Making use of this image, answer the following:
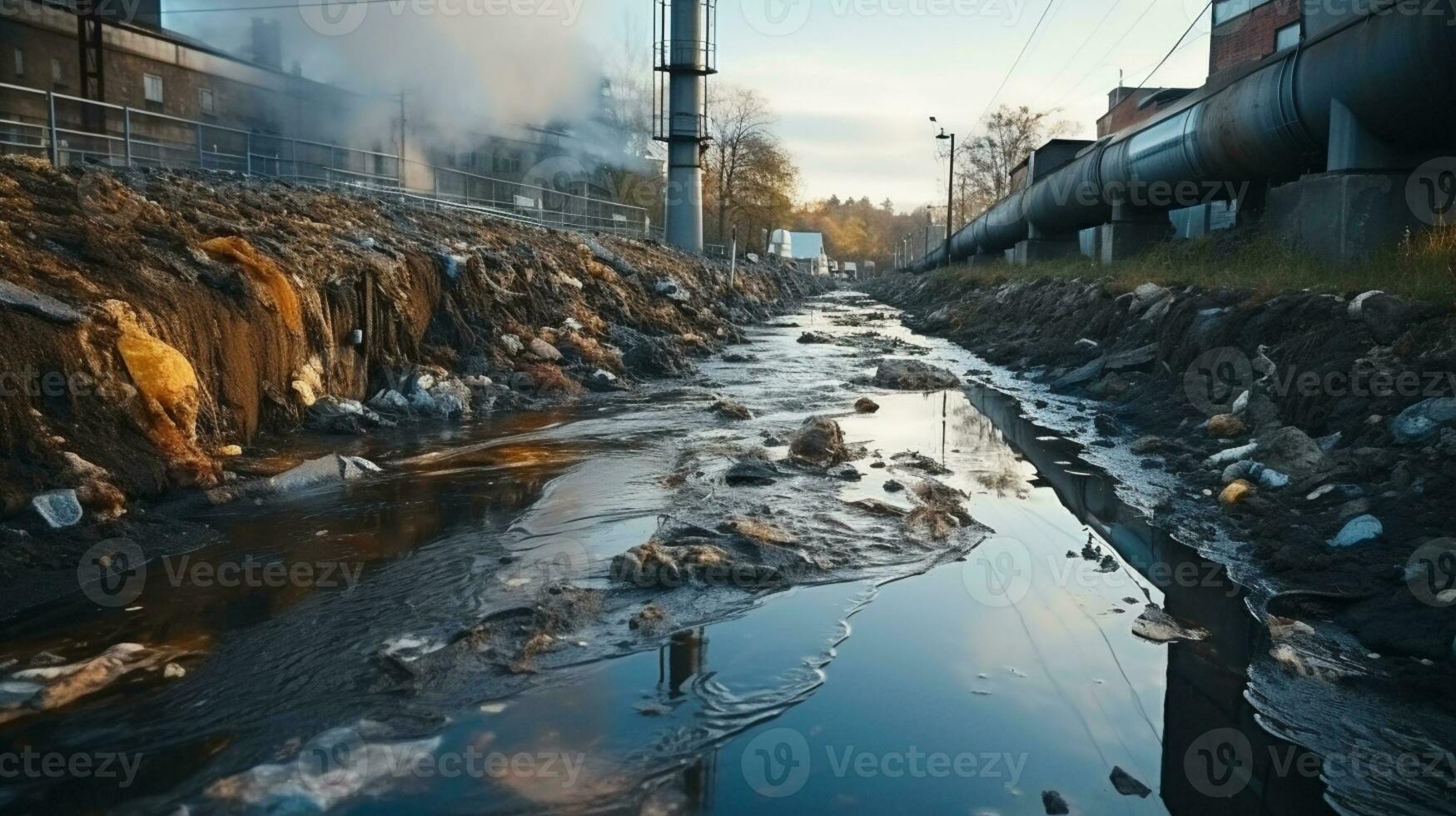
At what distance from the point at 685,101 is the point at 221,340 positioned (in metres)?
25.5

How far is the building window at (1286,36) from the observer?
1105 inches

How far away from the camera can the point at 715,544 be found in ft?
18.7

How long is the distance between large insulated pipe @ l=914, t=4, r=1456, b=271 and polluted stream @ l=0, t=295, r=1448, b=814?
5.25 meters

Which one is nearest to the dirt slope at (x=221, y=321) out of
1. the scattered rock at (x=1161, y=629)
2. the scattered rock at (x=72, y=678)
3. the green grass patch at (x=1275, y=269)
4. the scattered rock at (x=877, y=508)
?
the scattered rock at (x=72, y=678)

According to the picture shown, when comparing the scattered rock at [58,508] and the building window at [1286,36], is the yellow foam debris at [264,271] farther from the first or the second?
the building window at [1286,36]

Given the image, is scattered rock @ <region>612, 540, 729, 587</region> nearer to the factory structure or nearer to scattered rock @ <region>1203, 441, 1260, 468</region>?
scattered rock @ <region>1203, 441, 1260, 468</region>

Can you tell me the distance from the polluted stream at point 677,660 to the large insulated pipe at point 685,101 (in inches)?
1029

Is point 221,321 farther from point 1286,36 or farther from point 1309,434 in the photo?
point 1286,36

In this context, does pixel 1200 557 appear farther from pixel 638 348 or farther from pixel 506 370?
pixel 638 348

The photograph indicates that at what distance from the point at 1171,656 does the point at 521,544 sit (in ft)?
11.6

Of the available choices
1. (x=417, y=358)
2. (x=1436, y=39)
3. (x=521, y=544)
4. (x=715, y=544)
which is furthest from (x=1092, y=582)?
(x=417, y=358)

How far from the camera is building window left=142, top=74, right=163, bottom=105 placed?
1266 inches

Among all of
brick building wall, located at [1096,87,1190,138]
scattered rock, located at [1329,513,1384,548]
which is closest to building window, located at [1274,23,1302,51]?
brick building wall, located at [1096,87,1190,138]

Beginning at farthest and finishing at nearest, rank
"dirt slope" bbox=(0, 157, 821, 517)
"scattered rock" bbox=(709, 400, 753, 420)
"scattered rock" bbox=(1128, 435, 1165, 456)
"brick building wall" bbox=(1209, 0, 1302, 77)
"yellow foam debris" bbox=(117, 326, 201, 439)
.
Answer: "brick building wall" bbox=(1209, 0, 1302, 77) < "scattered rock" bbox=(709, 400, 753, 420) < "scattered rock" bbox=(1128, 435, 1165, 456) < "yellow foam debris" bbox=(117, 326, 201, 439) < "dirt slope" bbox=(0, 157, 821, 517)
